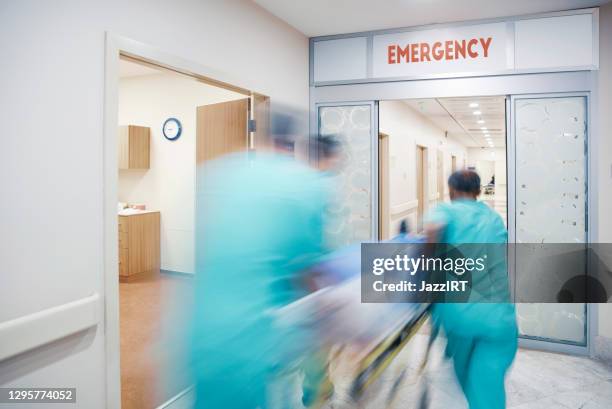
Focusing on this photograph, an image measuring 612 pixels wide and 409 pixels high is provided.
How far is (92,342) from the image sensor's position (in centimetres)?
204

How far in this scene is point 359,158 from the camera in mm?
4180

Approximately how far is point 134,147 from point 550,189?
5.28 meters

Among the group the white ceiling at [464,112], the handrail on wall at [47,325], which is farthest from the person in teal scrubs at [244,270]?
the white ceiling at [464,112]

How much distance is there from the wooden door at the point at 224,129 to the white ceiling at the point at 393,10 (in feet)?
2.80

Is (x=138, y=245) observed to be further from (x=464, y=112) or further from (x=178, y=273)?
(x=464, y=112)

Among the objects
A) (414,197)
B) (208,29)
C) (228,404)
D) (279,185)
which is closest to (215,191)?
(279,185)

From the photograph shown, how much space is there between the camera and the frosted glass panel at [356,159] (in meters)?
4.15

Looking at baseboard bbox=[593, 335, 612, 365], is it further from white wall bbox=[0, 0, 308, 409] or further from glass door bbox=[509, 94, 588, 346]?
white wall bbox=[0, 0, 308, 409]

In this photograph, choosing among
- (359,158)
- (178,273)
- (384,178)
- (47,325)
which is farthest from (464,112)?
(47,325)

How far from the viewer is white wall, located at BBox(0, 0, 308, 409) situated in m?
1.67

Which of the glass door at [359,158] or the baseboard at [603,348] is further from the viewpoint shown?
the glass door at [359,158]

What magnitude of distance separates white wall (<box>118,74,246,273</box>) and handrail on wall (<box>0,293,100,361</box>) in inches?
160

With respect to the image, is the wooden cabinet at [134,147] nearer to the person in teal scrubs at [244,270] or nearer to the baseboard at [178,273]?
the baseboard at [178,273]

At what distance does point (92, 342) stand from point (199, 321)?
0.95m
